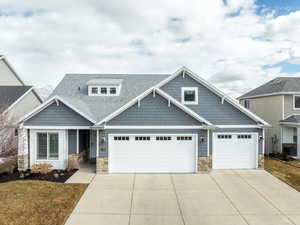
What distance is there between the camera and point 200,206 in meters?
8.07

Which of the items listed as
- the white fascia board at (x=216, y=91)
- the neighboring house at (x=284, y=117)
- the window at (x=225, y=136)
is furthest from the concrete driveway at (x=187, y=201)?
the neighboring house at (x=284, y=117)

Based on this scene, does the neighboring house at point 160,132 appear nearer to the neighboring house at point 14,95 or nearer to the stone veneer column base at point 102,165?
the stone veneer column base at point 102,165

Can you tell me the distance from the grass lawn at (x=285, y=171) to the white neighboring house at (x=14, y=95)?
1775 centimetres

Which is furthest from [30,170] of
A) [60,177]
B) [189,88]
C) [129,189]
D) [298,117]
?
[298,117]

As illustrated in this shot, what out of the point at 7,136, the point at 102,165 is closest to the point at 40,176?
the point at 7,136

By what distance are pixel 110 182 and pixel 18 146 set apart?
22.7 feet

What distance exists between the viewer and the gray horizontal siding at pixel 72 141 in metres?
13.5

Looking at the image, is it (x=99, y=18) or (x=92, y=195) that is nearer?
(x=92, y=195)

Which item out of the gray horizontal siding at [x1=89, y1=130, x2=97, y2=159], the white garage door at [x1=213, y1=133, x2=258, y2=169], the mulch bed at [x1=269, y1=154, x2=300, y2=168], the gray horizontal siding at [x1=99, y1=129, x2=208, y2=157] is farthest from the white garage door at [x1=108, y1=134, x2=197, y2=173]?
the mulch bed at [x1=269, y1=154, x2=300, y2=168]

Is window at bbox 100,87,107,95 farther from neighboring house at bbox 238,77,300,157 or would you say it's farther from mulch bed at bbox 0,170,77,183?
neighboring house at bbox 238,77,300,157

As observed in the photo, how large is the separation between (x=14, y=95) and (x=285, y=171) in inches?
875

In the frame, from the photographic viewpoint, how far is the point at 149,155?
41.5 ft

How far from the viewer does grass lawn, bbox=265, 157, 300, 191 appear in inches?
440

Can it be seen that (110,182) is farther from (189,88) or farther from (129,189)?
(189,88)
